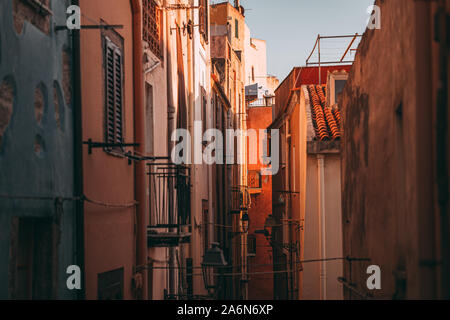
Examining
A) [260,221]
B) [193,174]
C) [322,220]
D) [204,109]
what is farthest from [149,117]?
[260,221]

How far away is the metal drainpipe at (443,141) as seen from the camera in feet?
16.7

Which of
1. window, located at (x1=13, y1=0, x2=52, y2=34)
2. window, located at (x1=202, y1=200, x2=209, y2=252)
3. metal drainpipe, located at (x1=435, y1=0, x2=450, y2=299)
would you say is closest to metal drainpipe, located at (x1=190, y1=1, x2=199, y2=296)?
window, located at (x1=202, y1=200, x2=209, y2=252)

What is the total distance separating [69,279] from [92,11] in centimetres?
389

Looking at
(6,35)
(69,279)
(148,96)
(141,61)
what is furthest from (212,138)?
(6,35)

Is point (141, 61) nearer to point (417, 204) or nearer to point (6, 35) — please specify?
point (6, 35)

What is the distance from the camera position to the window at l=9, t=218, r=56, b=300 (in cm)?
A: 693

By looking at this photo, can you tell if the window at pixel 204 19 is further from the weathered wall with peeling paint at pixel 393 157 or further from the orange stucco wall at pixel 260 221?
the orange stucco wall at pixel 260 221

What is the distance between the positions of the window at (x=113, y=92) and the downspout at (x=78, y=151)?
4.66ft

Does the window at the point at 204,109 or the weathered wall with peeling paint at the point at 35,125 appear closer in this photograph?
the weathered wall with peeling paint at the point at 35,125

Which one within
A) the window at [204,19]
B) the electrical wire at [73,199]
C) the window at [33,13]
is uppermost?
the window at [204,19]

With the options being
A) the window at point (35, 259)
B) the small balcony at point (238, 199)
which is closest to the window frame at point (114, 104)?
the window at point (35, 259)

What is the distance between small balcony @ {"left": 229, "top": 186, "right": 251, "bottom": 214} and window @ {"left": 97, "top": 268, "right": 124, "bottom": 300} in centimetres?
1931

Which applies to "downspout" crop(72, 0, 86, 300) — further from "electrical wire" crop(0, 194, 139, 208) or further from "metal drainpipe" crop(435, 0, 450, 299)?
"metal drainpipe" crop(435, 0, 450, 299)

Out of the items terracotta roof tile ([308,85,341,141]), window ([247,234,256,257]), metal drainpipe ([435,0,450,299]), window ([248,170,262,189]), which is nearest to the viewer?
metal drainpipe ([435,0,450,299])
